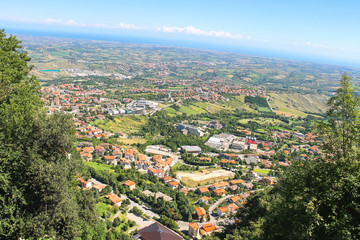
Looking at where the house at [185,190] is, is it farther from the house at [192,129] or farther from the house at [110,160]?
the house at [192,129]

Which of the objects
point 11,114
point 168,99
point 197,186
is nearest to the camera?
point 11,114

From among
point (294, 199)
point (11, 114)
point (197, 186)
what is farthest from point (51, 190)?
point (197, 186)

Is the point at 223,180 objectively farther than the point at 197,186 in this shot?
Yes

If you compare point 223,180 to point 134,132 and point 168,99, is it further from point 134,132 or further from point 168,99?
point 168,99

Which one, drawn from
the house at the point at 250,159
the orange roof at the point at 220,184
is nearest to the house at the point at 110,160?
the orange roof at the point at 220,184

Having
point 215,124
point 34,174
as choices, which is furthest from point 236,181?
point 34,174

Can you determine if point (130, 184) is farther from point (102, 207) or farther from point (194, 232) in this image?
point (194, 232)

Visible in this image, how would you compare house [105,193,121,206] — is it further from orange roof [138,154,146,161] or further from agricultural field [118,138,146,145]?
agricultural field [118,138,146,145]
